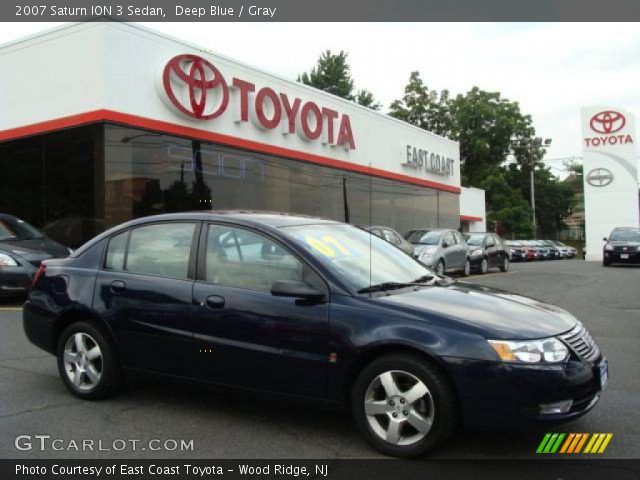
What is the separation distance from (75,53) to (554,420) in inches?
497

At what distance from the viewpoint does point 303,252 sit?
13.6 ft

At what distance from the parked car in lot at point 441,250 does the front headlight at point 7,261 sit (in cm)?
913

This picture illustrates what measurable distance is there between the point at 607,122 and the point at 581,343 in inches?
1340

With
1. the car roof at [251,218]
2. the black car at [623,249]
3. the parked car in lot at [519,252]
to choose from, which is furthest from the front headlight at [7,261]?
the parked car in lot at [519,252]

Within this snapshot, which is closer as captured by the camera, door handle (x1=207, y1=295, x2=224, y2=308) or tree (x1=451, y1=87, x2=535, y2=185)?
door handle (x1=207, y1=295, x2=224, y2=308)

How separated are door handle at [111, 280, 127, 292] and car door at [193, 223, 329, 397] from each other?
0.69 meters

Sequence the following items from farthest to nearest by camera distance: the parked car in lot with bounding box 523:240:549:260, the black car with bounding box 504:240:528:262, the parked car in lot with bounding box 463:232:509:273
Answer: the parked car in lot with bounding box 523:240:549:260, the black car with bounding box 504:240:528:262, the parked car in lot with bounding box 463:232:509:273

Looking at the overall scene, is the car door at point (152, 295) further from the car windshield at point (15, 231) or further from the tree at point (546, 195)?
the tree at point (546, 195)

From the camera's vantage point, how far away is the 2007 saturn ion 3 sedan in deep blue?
11.5ft

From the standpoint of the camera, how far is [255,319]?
13.3 ft

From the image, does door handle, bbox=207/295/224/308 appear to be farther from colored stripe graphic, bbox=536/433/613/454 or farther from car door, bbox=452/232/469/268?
car door, bbox=452/232/469/268

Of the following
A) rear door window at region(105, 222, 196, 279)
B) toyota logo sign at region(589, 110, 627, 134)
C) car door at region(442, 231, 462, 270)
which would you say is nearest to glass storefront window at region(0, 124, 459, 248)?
car door at region(442, 231, 462, 270)

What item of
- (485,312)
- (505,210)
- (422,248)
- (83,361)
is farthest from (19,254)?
(505,210)

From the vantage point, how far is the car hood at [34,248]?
32.7 feet
